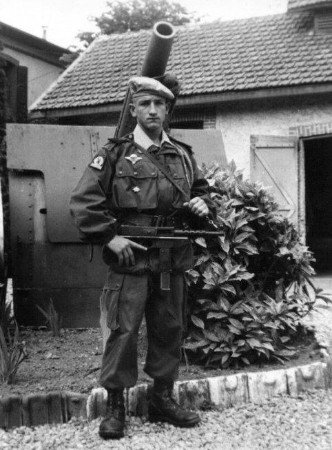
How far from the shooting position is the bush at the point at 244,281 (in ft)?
13.4

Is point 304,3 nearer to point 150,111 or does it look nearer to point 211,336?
point 211,336

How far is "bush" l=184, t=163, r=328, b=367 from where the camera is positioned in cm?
409

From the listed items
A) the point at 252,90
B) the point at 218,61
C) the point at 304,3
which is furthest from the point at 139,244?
the point at 304,3

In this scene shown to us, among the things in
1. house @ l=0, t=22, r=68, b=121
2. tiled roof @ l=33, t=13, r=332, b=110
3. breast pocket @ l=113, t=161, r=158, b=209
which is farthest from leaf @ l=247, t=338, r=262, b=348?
house @ l=0, t=22, r=68, b=121

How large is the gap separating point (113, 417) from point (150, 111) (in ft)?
5.15

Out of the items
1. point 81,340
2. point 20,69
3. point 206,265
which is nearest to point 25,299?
point 81,340

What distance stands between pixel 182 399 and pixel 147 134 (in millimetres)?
1510

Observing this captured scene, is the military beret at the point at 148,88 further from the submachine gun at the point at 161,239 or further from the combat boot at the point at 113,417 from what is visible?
the combat boot at the point at 113,417

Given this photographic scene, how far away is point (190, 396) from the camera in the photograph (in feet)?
12.0

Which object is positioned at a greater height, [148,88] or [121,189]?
[148,88]

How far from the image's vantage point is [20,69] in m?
8.38

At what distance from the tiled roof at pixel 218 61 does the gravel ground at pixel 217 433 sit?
6.81m

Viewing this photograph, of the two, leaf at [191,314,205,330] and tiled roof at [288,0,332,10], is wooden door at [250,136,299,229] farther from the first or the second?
leaf at [191,314,205,330]

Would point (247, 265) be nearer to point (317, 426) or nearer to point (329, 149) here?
point (317, 426)
